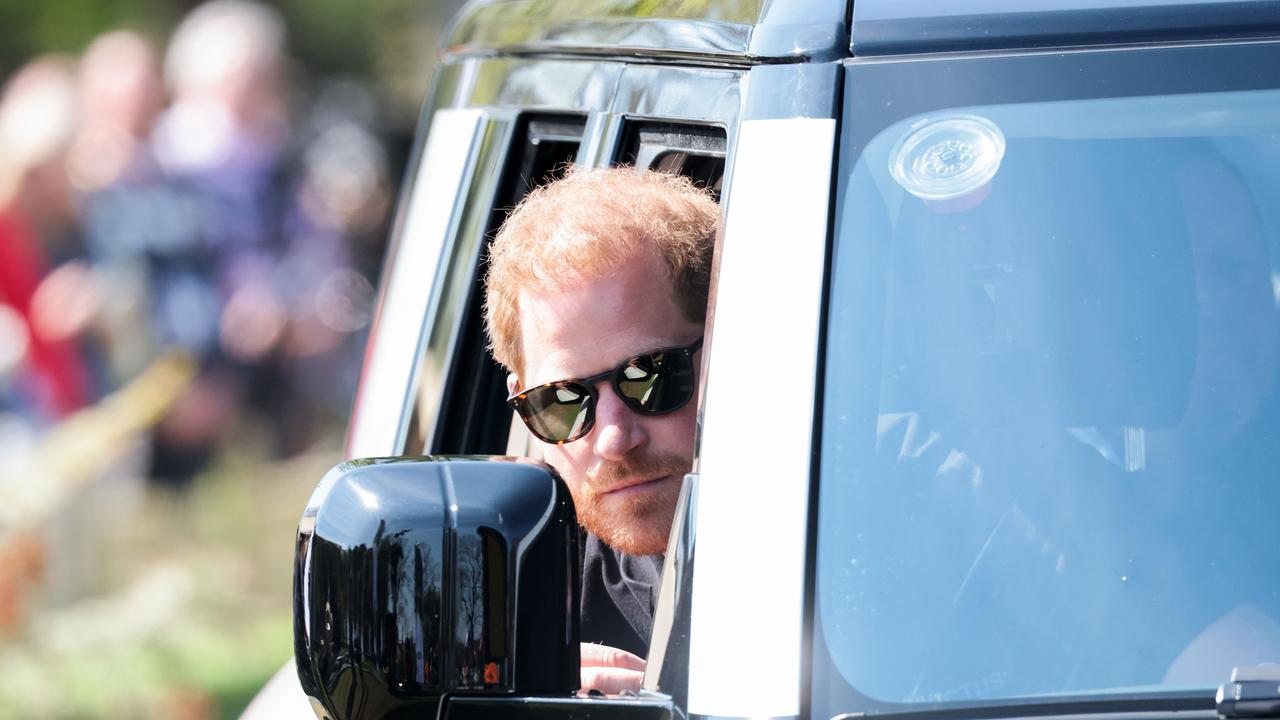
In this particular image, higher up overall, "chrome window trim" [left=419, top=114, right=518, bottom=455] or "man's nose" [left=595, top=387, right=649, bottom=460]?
"chrome window trim" [left=419, top=114, right=518, bottom=455]

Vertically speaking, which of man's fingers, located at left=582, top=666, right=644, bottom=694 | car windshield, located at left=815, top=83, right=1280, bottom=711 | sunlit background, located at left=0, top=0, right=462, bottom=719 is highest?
sunlit background, located at left=0, top=0, right=462, bottom=719

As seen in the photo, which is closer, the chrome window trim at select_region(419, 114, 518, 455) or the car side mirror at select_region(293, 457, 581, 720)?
the car side mirror at select_region(293, 457, 581, 720)

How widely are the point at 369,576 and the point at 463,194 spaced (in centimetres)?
107

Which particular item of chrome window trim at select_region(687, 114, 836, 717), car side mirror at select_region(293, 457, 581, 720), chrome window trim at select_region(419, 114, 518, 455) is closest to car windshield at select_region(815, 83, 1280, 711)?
chrome window trim at select_region(687, 114, 836, 717)

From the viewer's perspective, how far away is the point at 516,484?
161 cm

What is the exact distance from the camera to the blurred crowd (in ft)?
22.4

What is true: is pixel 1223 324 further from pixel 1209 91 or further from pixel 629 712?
pixel 629 712

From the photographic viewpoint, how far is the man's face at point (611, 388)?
2.06m

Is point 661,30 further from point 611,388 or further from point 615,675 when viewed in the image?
point 615,675

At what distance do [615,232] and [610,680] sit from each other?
0.56 meters

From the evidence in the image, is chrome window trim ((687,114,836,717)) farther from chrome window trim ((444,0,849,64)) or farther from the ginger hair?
the ginger hair

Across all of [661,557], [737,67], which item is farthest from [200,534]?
[737,67]

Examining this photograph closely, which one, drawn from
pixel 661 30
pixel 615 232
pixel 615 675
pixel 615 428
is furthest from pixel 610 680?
pixel 661 30

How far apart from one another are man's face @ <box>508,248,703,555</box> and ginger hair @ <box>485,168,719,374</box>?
0.05ft
